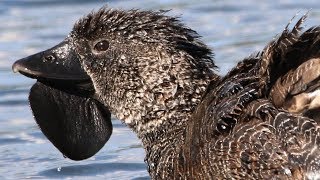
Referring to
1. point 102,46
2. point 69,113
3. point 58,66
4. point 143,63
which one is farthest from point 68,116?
point 143,63

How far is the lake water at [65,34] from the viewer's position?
1329 centimetres

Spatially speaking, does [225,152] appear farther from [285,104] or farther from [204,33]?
[204,33]

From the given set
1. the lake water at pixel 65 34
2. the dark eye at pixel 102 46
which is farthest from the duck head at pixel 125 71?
the lake water at pixel 65 34

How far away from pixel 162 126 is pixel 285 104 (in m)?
1.51

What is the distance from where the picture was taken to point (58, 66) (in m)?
11.0

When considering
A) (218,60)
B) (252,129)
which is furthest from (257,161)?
(218,60)

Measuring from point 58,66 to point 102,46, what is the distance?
1.36 ft

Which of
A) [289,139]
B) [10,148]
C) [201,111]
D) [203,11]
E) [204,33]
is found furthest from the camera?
[203,11]

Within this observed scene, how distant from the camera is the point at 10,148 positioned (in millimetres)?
13844

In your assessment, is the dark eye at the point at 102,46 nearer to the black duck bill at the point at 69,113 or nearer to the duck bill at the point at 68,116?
the black duck bill at the point at 69,113

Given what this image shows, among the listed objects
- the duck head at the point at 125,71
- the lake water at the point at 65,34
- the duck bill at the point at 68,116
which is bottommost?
the lake water at the point at 65,34

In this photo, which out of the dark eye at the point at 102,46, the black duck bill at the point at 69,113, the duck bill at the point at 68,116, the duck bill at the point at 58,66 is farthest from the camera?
the duck bill at the point at 68,116

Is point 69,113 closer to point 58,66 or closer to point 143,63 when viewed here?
point 58,66

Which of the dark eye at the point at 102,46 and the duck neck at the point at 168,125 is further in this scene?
the dark eye at the point at 102,46
